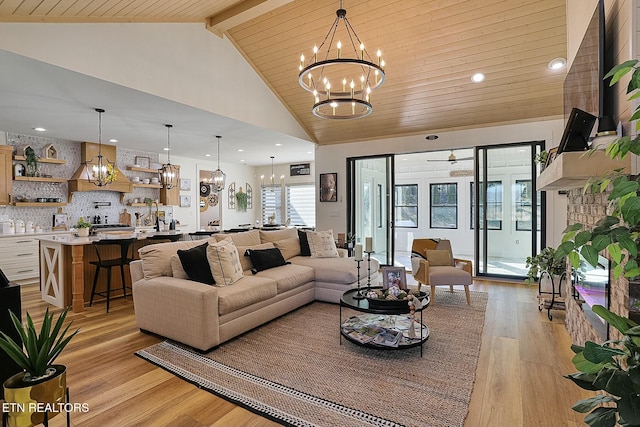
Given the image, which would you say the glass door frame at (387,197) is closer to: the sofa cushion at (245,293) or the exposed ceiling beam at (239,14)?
the exposed ceiling beam at (239,14)

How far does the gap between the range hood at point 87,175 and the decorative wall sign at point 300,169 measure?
459 cm

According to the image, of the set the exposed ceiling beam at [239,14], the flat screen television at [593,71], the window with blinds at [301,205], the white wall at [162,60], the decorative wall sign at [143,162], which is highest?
the exposed ceiling beam at [239,14]

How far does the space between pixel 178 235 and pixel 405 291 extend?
3.83m

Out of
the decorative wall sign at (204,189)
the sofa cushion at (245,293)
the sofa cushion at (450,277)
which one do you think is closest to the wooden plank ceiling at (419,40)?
the sofa cushion at (450,277)

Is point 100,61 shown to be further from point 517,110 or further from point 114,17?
point 517,110

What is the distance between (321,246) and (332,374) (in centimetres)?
262

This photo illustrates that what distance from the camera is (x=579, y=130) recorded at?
2285mm

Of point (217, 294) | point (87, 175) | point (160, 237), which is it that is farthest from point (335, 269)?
point (87, 175)

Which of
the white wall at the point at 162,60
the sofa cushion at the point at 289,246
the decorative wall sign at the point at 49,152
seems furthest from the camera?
the decorative wall sign at the point at 49,152

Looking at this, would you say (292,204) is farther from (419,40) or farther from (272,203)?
(419,40)

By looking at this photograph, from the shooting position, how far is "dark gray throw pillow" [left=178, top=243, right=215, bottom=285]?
3432 millimetres

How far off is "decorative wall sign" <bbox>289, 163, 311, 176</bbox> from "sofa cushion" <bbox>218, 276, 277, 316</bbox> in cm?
687

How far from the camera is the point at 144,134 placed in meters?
6.45

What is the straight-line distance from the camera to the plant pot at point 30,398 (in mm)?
1480
